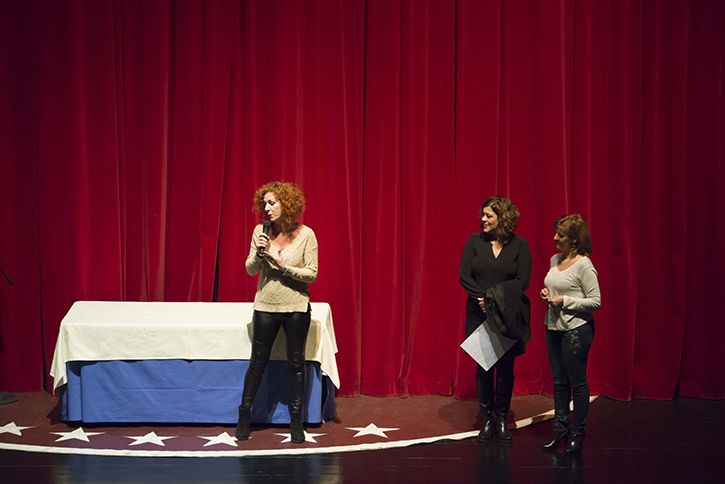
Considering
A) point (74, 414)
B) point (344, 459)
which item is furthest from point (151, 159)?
point (344, 459)

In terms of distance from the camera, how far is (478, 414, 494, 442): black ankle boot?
3303 millimetres

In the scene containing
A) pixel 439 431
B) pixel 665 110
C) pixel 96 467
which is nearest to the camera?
pixel 96 467

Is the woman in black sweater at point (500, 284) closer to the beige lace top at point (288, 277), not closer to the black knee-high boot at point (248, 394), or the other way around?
the beige lace top at point (288, 277)

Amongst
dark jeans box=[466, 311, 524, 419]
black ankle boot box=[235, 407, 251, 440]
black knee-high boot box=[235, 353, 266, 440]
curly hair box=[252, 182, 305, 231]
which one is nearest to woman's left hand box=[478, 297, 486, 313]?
dark jeans box=[466, 311, 524, 419]

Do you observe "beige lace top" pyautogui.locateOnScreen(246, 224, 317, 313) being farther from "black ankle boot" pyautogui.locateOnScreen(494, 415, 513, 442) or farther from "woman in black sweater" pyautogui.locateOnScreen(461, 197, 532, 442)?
"black ankle boot" pyautogui.locateOnScreen(494, 415, 513, 442)

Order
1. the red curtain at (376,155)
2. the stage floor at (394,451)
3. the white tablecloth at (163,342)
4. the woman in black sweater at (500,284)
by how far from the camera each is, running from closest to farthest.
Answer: the stage floor at (394,451) → the woman in black sweater at (500,284) → the white tablecloth at (163,342) → the red curtain at (376,155)

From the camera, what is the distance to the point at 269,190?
10.7 ft

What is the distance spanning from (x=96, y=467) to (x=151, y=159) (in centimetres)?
207

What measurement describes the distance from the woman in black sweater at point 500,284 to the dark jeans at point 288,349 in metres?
0.91

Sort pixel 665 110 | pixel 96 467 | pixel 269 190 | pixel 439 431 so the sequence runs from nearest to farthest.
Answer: pixel 96 467 → pixel 269 190 → pixel 439 431 → pixel 665 110

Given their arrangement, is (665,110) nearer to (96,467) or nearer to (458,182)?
(458,182)

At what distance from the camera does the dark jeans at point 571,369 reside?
9.98ft

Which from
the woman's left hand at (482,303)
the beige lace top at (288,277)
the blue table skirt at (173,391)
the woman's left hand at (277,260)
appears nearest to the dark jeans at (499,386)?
the woman's left hand at (482,303)

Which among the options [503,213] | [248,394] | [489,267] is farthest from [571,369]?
[248,394]
